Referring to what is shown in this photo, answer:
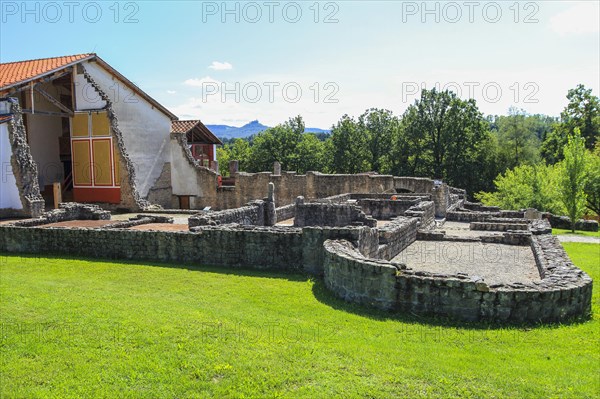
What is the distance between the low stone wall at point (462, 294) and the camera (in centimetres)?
805

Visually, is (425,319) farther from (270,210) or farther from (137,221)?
(137,221)

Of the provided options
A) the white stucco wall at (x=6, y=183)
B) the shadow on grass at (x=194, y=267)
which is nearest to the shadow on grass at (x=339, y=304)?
the shadow on grass at (x=194, y=267)

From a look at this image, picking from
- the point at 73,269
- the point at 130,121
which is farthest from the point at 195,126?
the point at 73,269

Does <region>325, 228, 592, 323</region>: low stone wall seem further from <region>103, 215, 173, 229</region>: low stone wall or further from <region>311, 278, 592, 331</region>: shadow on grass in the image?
<region>103, 215, 173, 229</region>: low stone wall

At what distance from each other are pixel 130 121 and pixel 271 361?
2624cm

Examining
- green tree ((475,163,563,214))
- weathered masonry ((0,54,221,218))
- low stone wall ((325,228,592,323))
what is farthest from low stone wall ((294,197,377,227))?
green tree ((475,163,563,214))

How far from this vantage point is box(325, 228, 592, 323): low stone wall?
8.05 m

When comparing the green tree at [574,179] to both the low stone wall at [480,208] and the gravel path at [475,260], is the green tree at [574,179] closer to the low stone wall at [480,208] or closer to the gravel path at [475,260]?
the low stone wall at [480,208]

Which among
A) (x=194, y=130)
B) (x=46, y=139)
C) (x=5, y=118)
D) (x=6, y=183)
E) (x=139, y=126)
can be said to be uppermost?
(x=194, y=130)

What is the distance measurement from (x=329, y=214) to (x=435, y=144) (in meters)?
35.6

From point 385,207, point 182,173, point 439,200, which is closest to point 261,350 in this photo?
point 385,207

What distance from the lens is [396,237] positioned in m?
15.3

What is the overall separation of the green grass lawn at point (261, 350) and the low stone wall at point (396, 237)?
4.95 m

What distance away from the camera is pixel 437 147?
51.3m
